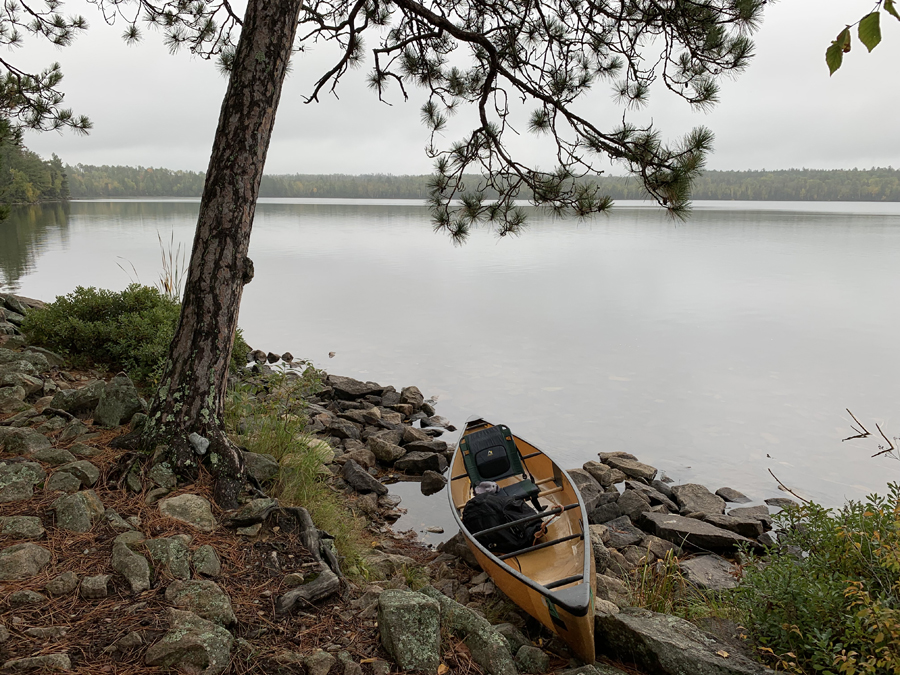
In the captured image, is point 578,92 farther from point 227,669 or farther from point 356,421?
point 227,669

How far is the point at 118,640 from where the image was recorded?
227 cm

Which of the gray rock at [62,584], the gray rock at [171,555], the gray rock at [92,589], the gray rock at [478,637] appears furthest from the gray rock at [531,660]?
the gray rock at [62,584]

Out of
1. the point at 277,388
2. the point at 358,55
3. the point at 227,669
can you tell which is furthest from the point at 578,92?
the point at 227,669

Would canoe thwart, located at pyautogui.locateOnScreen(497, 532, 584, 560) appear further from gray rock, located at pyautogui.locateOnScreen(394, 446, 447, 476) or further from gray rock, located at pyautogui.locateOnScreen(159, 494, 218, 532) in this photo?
gray rock, located at pyautogui.locateOnScreen(394, 446, 447, 476)

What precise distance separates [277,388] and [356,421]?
266 centimetres

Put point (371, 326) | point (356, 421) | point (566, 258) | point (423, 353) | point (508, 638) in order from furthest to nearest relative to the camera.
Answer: point (566, 258)
point (371, 326)
point (423, 353)
point (356, 421)
point (508, 638)

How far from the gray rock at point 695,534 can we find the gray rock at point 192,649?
3.96 m

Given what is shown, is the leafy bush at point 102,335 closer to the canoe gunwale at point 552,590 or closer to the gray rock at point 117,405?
the gray rock at point 117,405

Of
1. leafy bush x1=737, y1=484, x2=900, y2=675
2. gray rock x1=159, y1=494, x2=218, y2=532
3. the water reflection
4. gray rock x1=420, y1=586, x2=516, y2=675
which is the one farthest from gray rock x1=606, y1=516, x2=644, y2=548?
the water reflection

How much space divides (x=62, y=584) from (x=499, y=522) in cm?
281

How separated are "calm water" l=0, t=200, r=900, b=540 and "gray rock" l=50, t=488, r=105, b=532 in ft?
10.2

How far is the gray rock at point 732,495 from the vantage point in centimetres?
615

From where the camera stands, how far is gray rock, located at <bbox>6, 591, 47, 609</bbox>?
2.35 metres

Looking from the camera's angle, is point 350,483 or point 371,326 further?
point 371,326
